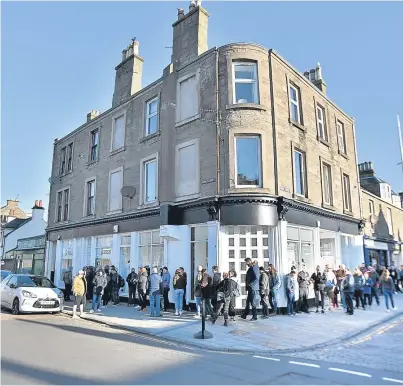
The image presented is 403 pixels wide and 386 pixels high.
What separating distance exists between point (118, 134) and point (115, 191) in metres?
3.29

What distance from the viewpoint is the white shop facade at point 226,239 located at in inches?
532

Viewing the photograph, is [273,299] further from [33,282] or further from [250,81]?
[33,282]

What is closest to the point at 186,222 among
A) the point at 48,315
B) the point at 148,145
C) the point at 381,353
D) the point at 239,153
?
the point at 239,153

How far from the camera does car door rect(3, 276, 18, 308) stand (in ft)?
44.9

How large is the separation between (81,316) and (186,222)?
5332 millimetres

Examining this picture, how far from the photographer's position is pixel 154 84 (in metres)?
17.7

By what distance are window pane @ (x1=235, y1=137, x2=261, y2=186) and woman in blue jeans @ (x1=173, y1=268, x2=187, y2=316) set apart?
4.19 metres

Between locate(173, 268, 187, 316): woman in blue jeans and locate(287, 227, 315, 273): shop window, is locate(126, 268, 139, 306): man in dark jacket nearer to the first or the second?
locate(173, 268, 187, 316): woman in blue jeans

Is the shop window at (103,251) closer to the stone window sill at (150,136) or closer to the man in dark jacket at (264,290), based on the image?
the stone window sill at (150,136)

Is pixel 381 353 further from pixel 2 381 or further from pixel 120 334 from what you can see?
pixel 2 381

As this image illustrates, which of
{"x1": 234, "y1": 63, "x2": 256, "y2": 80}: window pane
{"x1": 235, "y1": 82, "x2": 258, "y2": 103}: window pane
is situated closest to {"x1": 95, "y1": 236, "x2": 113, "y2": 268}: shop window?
{"x1": 235, "y1": 82, "x2": 258, "y2": 103}: window pane

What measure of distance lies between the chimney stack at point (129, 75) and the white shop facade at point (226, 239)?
741 cm

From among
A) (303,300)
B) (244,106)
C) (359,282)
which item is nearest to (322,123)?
(244,106)

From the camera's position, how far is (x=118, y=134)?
65.6 ft
